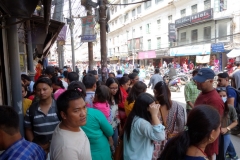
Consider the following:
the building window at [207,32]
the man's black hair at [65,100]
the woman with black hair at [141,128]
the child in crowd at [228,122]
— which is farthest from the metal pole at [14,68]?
the building window at [207,32]

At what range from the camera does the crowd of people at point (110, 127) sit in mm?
1472

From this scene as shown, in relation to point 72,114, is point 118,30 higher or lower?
higher

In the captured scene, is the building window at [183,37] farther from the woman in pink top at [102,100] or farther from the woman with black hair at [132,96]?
the woman in pink top at [102,100]

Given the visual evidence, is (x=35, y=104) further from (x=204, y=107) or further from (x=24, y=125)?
(x=204, y=107)

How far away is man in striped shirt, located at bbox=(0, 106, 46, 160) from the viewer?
137cm

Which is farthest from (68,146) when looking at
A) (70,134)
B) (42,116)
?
(42,116)

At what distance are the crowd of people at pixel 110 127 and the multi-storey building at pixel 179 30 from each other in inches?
670

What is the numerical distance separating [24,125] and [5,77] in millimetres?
1531

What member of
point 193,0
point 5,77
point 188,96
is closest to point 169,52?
point 193,0

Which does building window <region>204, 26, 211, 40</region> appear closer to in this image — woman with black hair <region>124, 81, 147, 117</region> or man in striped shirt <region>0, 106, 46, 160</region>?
woman with black hair <region>124, 81, 147, 117</region>

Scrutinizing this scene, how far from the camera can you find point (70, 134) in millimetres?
1669

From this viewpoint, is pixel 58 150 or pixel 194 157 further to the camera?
pixel 58 150

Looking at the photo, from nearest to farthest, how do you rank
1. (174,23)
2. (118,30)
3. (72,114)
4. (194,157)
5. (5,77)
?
(194,157) → (72,114) → (5,77) → (174,23) → (118,30)

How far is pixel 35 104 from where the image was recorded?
2578mm
